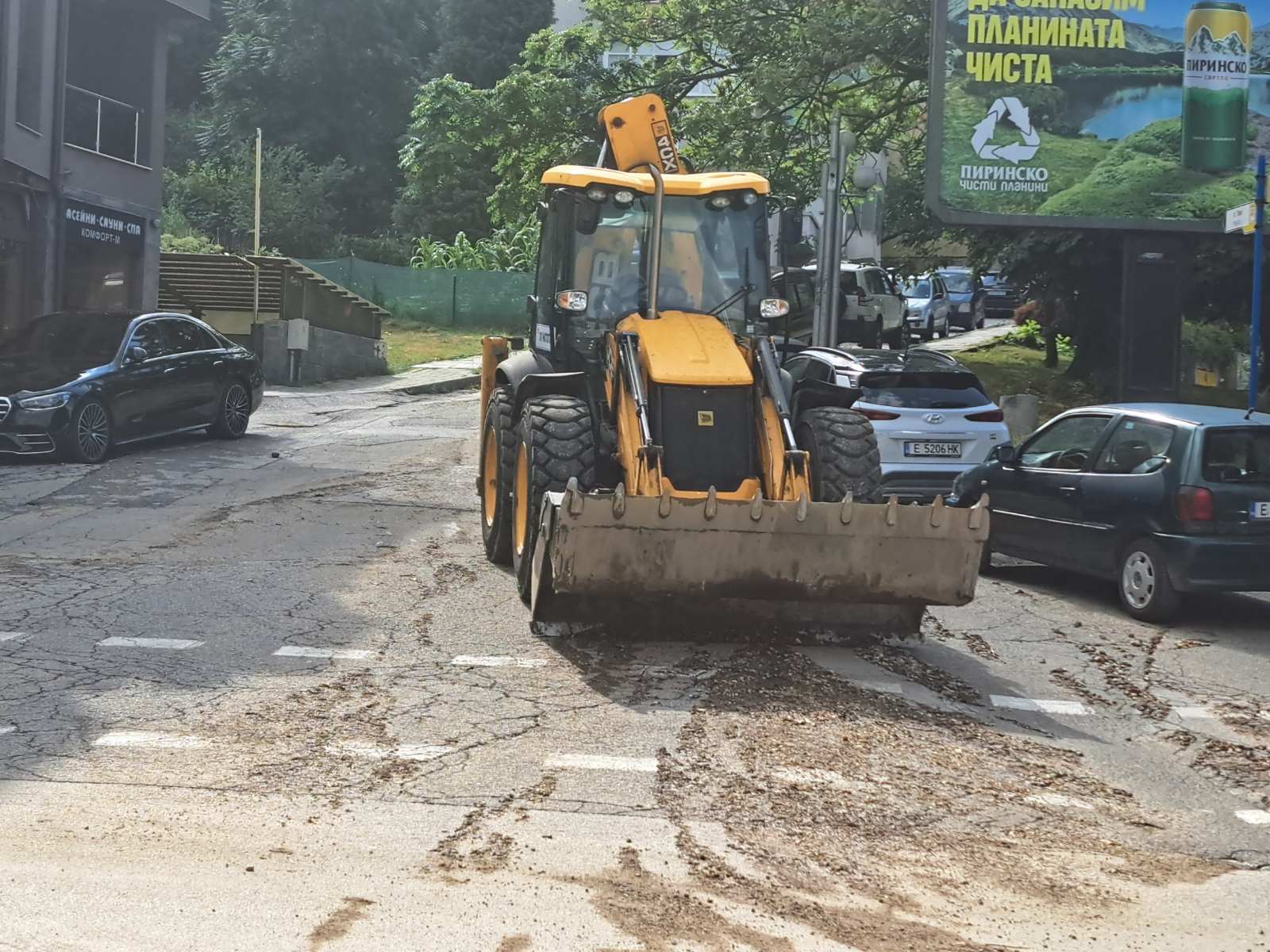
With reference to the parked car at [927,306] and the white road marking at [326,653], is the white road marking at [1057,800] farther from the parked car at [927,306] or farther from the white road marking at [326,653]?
the parked car at [927,306]

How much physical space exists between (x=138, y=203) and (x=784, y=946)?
24.7 m

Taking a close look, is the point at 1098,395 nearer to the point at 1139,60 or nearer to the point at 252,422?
the point at 1139,60

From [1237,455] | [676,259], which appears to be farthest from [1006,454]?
[676,259]

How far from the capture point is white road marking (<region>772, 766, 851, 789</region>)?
6.65 meters

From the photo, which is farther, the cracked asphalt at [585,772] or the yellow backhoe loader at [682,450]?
the yellow backhoe loader at [682,450]

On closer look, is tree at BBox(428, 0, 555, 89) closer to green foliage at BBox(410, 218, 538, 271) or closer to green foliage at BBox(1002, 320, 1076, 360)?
green foliage at BBox(410, 218, 538, 271)

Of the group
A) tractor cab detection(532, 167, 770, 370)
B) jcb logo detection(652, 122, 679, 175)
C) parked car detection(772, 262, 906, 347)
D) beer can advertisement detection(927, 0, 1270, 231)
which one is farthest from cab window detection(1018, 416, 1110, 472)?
parked car detection(772, 262, 906, 347)

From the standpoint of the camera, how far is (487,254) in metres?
46.9

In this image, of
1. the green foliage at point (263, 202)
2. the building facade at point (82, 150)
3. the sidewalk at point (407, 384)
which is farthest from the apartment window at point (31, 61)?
the green foliage at point (263, 202)

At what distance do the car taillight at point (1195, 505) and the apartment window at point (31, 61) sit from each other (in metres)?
18.2

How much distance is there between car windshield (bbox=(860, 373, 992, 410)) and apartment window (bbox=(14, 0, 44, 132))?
560 inches

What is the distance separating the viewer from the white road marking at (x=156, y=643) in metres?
8.90

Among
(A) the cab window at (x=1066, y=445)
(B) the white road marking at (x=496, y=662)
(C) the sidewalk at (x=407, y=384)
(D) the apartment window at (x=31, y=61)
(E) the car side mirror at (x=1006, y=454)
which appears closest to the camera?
(B) the white road marking at (x=496, y=662)

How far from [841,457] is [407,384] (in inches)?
802
